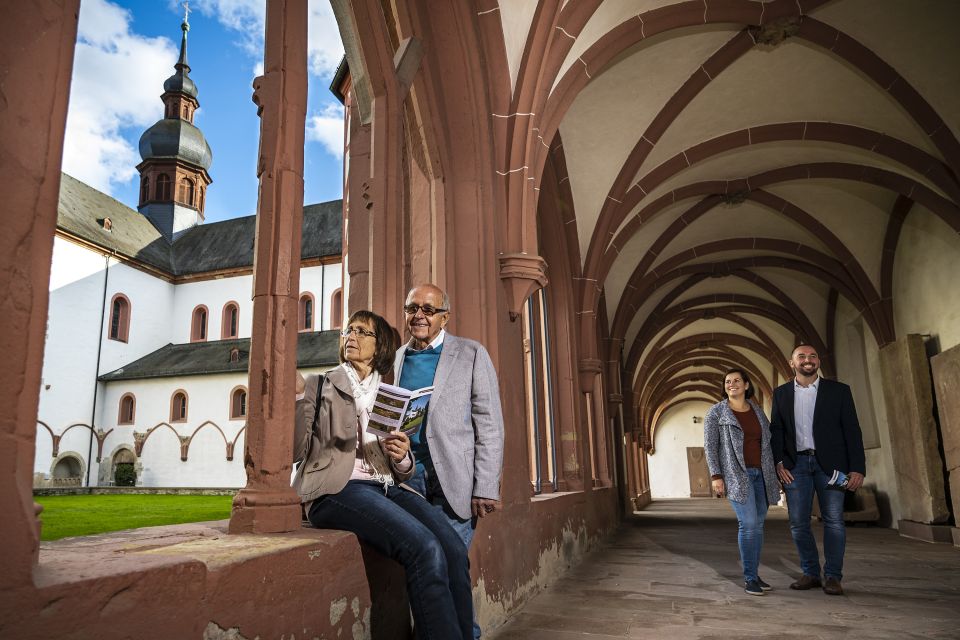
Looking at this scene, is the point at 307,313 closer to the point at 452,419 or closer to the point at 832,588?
the point at 832,588

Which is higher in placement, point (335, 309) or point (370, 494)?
point (335, 309)

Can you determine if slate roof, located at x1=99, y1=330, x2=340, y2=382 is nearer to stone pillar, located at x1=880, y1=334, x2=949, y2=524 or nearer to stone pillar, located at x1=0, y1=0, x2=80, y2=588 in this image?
stone pillar, located at x1=880, y1=334, x2=949, y2=524

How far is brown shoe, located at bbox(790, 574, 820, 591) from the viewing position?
4.65 meters

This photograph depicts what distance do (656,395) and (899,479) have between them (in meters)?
19.5

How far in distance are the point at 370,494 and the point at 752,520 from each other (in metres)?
3.21

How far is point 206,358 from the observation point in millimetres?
29797

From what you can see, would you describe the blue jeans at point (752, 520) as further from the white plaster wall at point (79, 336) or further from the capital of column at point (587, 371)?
the white plaster wall at point (79, 336)

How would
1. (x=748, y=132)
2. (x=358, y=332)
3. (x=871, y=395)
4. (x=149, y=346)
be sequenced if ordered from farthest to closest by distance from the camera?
(x=149, y=346)
(x=871, y=395)
(x=748, y=132)
(x=358, y=332)

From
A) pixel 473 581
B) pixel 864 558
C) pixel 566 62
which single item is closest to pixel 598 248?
pixel 566 62

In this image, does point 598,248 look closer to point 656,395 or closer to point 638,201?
point 638,201

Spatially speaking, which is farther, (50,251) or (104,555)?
(104,555)

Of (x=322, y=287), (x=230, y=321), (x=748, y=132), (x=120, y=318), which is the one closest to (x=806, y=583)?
(x=748, y=132)

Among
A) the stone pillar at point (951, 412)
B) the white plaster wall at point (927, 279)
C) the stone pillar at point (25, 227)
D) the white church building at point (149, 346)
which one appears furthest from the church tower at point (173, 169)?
the stone pillar at point (25, 227)

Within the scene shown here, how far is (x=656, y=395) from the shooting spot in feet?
97.3
